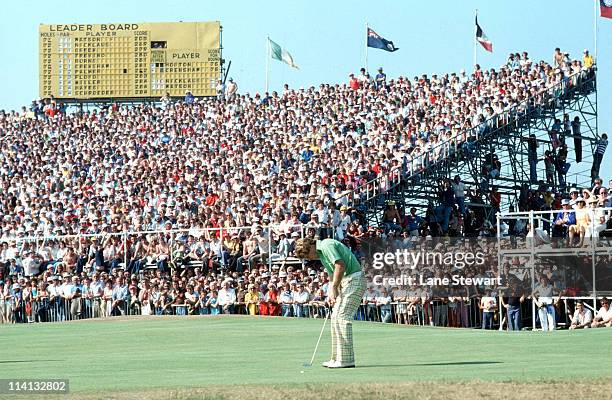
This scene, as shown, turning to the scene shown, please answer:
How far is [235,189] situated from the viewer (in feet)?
120

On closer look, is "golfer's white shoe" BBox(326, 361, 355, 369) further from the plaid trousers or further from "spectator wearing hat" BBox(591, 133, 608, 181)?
"spectator wearing hat" BBox(591, 133, 608, 181)

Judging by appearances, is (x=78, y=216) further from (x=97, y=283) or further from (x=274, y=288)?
(x=274, y=288)

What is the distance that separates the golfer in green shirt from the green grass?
0.98 ft

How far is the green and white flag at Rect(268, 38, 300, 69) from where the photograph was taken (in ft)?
167

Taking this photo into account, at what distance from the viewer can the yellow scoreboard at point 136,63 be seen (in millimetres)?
62062

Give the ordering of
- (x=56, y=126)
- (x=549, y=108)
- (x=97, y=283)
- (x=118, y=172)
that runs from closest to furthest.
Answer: (x=97, y=283) < (x=549, y=108) < (x=118, y=172) < (x=56, y=126)

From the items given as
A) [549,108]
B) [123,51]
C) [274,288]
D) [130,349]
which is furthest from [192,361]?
[123,51]

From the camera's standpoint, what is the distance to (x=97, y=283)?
1292 inches

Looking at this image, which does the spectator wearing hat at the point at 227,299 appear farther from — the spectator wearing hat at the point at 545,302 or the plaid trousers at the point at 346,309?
the plaid trousers at the point at 346,309

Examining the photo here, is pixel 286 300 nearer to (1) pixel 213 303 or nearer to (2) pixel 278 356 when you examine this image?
(1) pixel 213 303

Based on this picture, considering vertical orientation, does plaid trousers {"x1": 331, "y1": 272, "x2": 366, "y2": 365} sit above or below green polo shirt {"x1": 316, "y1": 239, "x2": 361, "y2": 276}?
below

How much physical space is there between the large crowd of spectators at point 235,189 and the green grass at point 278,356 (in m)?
5.60

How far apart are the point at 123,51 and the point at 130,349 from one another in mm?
45813

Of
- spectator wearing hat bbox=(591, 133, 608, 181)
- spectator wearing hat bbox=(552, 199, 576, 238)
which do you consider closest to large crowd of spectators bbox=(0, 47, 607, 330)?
spectator wearing hat bbox=(591, 133, 608, 181)
